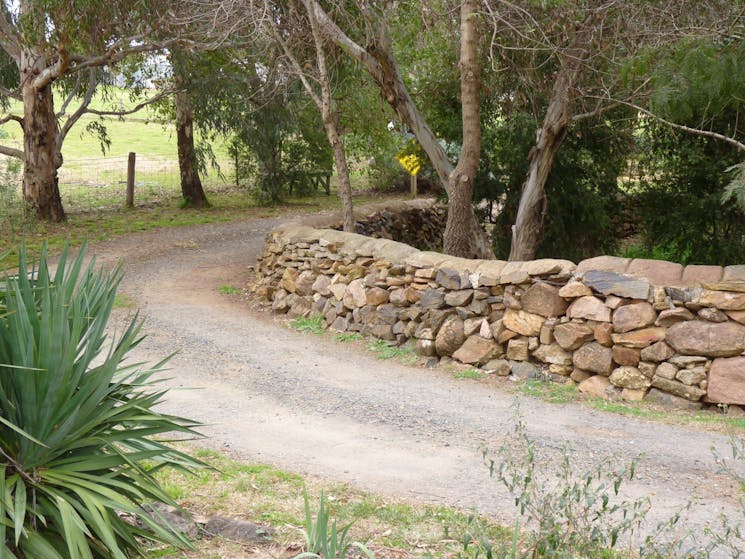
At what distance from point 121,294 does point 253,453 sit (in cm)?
681

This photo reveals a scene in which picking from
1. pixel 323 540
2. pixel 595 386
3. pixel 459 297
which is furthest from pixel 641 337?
pixel 323 540

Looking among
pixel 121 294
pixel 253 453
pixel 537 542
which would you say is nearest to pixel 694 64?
pixel 253 453

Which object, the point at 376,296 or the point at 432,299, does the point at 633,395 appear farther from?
the point at 376,296

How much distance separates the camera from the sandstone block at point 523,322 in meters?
8.66

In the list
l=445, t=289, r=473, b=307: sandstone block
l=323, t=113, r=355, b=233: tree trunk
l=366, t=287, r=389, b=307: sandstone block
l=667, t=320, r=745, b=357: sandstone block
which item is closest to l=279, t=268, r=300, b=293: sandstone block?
l=323, t=113, r=355, b=233: tree trunk

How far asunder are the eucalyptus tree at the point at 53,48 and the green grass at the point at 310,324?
6676mm

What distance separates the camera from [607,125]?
13.6m

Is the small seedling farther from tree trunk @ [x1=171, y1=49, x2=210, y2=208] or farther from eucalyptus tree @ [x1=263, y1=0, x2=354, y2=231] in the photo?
tree trunk @ [x1=171, y1=49, x2=210, y2=208]

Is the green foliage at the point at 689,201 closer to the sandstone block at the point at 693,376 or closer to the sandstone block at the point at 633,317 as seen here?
the sandstone block at the point at 633,317

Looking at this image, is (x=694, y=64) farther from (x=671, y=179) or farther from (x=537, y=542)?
(x=537, y=542)

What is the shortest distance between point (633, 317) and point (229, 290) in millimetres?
6710

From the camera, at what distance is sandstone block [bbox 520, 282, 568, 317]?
27.9ft

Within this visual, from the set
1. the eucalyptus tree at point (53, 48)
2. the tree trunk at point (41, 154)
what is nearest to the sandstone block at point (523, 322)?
the eucalyptus tree at point (53, 48)

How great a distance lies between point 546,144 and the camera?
12.2m
